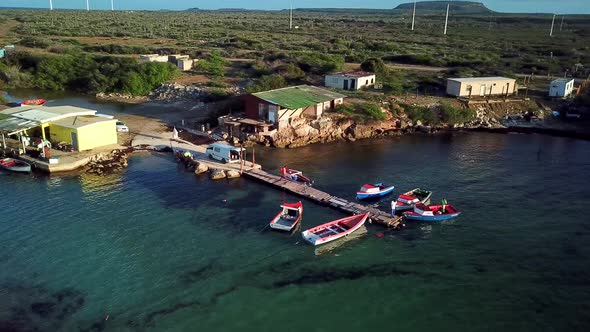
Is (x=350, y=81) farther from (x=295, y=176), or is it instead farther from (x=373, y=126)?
(x=295, y=176)

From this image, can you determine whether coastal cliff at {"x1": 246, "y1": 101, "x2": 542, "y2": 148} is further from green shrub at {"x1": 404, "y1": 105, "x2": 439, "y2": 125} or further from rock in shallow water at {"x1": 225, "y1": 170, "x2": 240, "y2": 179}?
rock in shallow water at {"x1": 225, "y1": 170, "x2": 240, "y2": 179}

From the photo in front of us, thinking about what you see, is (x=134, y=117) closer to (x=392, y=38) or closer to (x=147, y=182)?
(x=147, y=182)

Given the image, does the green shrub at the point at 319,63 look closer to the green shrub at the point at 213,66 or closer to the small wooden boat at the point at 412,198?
the green shrub at the point at 213,66

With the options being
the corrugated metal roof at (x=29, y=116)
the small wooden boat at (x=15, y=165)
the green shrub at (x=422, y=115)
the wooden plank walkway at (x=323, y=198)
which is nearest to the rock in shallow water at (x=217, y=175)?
the wooden plank walkway at (x=323, y=198)

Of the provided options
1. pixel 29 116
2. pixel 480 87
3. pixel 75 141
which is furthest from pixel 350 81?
pixel 29 116

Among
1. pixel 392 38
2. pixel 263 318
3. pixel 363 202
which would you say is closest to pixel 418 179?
pixel 363 202

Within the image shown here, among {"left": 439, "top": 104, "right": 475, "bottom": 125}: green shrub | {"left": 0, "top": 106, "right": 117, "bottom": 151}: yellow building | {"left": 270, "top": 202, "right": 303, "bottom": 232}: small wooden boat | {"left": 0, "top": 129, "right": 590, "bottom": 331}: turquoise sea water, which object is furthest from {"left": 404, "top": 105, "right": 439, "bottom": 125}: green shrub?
{"left": 0, "top": 106, "right": 117, "bottom": 151}: yellow building
